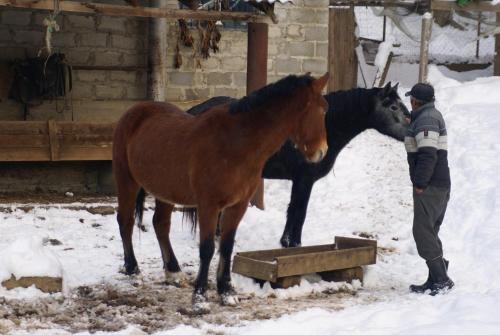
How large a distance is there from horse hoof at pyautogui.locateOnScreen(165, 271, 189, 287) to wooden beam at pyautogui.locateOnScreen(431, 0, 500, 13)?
9.28 metres

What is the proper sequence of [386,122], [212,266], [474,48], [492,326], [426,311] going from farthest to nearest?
[474,48] < [386,122] < [212,266] < [426,311] < [492,326]

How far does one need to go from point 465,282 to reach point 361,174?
490cm

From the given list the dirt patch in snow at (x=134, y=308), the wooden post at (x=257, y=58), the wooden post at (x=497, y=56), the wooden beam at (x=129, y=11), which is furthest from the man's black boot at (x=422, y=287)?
the wooden post at (x=497, y=56)

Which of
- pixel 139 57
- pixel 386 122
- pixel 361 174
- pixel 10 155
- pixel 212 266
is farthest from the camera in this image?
pixel 139 57

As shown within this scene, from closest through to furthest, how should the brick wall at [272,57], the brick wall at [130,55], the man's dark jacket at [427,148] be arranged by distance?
the man's dark jacket at [427,148], the brick wall at [130,55], the brick wall at [272,57]

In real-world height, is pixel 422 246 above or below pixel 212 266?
above

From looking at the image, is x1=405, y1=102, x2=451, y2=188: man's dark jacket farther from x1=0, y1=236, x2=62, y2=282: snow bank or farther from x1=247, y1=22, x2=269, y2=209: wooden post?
x1=247, y1=22, x2=269, y2=209: wooden post

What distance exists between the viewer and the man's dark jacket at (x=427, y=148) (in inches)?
271

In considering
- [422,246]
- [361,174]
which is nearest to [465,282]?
[422,246]

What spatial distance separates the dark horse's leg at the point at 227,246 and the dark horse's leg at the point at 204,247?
0.69 ft

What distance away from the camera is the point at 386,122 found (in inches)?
345

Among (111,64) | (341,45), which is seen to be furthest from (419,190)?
(341,45)

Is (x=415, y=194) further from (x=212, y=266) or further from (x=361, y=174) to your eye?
(x=361, y=174)

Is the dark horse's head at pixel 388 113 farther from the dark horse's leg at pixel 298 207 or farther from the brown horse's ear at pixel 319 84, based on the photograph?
the brown horse's ear at pixel 319 84
